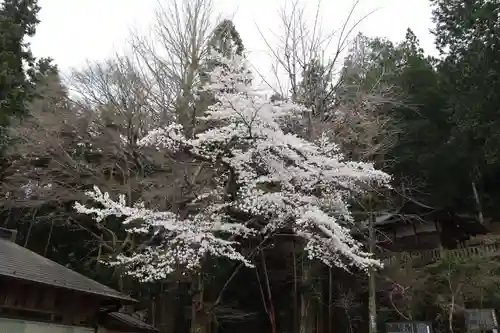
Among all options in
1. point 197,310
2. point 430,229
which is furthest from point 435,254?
point 197,310

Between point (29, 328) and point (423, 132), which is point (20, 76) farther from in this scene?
point (423, 132)

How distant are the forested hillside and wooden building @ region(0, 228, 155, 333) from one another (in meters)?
1.14

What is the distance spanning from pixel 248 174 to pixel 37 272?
4309mm

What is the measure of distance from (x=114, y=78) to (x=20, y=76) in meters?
7.29

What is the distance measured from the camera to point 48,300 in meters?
8.09

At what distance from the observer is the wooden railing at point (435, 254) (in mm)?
14020

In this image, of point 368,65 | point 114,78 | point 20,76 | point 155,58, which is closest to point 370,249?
point 368,65

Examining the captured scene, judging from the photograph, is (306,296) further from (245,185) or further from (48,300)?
(48,300)

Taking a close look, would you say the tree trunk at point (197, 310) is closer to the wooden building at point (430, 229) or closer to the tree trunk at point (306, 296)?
the tree trunk at point (306, 296)

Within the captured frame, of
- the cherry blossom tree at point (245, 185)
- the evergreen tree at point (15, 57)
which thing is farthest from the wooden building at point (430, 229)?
the evergreen tree at point (15, 57)

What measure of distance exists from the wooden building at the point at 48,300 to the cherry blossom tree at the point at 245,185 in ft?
3.59

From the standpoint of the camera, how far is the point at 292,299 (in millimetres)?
17062

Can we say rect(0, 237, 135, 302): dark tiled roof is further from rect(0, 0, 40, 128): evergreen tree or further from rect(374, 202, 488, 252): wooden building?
rect(374, 202, 488, 252): wooden building

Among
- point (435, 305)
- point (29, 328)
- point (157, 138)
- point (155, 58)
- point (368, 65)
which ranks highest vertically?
point (368, 65)
